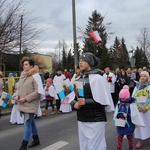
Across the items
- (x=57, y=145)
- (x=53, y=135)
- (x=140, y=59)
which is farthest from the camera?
(x=140, y=59)

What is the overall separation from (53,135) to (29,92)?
82.9 inches

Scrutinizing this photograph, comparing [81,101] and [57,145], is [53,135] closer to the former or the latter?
[57,145]

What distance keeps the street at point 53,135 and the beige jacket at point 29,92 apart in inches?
39.1

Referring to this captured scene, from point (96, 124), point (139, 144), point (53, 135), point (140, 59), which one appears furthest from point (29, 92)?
point (140, 59)

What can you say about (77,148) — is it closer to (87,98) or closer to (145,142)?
(145,142)

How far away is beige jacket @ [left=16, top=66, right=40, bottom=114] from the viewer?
5832 millimetres

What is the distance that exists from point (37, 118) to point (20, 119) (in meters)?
1.03

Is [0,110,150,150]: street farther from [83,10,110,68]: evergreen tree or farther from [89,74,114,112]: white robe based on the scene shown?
[83,10,110,68]: evergreen tree

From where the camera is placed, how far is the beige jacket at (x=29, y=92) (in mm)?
5832

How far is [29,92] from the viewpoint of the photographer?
5895mm

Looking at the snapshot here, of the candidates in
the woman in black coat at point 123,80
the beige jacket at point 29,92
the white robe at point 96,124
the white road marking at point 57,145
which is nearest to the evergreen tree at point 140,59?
the woman in black coat at point 123,80

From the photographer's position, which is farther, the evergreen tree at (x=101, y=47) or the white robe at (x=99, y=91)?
the evergreen tree at (x=101, y=47)

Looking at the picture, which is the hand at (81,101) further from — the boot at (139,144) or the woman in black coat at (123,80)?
the woman in black coat at (123,80)

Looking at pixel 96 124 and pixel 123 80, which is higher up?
pixel 123 80
